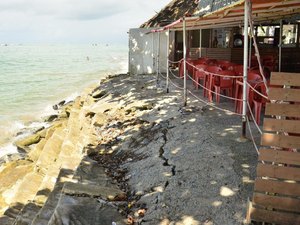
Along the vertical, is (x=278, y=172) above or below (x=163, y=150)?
above

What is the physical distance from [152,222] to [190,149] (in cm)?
220

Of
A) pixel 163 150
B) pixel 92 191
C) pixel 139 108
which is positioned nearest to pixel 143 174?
pixel 163 150

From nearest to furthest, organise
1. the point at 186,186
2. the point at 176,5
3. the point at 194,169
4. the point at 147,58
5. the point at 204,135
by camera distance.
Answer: the point at 186,186 < the point at 194,169 < the point at 204,135 < the point at 147,58 < the point at 176,5

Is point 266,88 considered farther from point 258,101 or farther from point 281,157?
point 258,101

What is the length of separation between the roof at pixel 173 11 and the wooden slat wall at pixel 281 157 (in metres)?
18.0

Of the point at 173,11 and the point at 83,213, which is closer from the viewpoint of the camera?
the point at 83,213

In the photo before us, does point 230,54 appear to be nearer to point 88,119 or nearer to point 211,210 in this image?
point 88,119

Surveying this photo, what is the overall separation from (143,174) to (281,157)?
2.93m

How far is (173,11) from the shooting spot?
22641mm

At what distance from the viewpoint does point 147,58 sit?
67.3ft

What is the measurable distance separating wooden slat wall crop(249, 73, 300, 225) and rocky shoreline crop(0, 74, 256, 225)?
0.58m

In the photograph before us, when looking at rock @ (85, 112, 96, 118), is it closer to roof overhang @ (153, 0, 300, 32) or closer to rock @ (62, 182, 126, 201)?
roof overhang @ (153, 0, 300, 32)

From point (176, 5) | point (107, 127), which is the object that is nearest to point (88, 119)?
point (107, 127)

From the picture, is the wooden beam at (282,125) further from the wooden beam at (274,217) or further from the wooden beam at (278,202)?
the wooden beam at (274,217)
